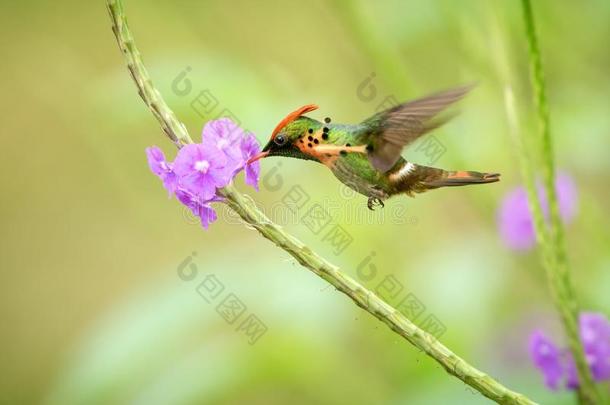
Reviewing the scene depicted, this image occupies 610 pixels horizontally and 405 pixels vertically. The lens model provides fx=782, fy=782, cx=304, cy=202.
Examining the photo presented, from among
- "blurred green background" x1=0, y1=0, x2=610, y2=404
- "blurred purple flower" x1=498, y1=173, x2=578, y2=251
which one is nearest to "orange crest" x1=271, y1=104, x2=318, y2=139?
"blurred green background" x1=0, y1=0, x2=610, y2=404

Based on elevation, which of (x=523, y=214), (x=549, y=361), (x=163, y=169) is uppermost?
(x=523, y=214)

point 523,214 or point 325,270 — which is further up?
point 523,214

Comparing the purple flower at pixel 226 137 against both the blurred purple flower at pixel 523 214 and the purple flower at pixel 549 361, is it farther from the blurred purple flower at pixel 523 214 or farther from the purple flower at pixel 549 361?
the blurred purple flower at pixel 523 214

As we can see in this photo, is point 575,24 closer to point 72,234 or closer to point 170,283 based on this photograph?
point 170,283

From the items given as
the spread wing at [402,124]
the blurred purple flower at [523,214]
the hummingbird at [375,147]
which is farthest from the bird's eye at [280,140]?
the blurred purple flower at [523,214]

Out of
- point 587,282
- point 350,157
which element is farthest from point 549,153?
point 587,282

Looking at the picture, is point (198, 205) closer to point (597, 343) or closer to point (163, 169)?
point (163, 169)

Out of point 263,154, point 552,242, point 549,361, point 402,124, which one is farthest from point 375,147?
point 549,361
